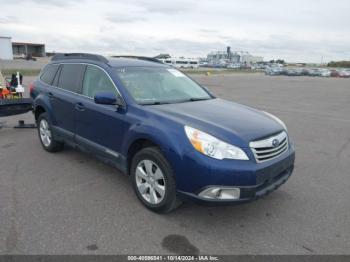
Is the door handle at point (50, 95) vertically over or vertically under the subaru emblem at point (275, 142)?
over

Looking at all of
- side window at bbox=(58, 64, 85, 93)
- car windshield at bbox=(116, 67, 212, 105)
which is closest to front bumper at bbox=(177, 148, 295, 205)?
car windshield at bbox=(116, 67, 212, 105)

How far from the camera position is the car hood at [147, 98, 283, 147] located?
3.33 metres

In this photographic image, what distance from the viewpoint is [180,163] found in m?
3.27

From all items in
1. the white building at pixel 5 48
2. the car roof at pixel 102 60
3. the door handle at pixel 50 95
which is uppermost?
the white building at pixel 5 48

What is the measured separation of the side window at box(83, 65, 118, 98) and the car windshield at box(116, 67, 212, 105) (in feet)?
0.62

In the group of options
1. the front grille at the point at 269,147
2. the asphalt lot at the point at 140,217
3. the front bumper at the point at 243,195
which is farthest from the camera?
the front grille at the point at 269,147

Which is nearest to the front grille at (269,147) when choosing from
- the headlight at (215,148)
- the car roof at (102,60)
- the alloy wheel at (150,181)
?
the headlight at (215,148)

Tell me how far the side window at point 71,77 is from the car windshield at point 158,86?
2.90 feet

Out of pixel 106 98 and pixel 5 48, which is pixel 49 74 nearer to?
pixel 106 98

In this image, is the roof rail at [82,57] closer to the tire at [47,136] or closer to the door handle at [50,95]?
the door handle at [50,95]

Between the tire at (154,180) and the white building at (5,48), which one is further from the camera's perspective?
the white building at (5,48)

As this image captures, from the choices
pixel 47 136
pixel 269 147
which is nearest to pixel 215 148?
pixel 269 147

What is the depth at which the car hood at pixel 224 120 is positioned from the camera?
10.9ft

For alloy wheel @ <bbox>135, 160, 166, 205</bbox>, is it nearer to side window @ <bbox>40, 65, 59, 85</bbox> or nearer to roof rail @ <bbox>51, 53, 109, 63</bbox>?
roof rail @ <bbox>51, 53, 109, 63</bbox>
